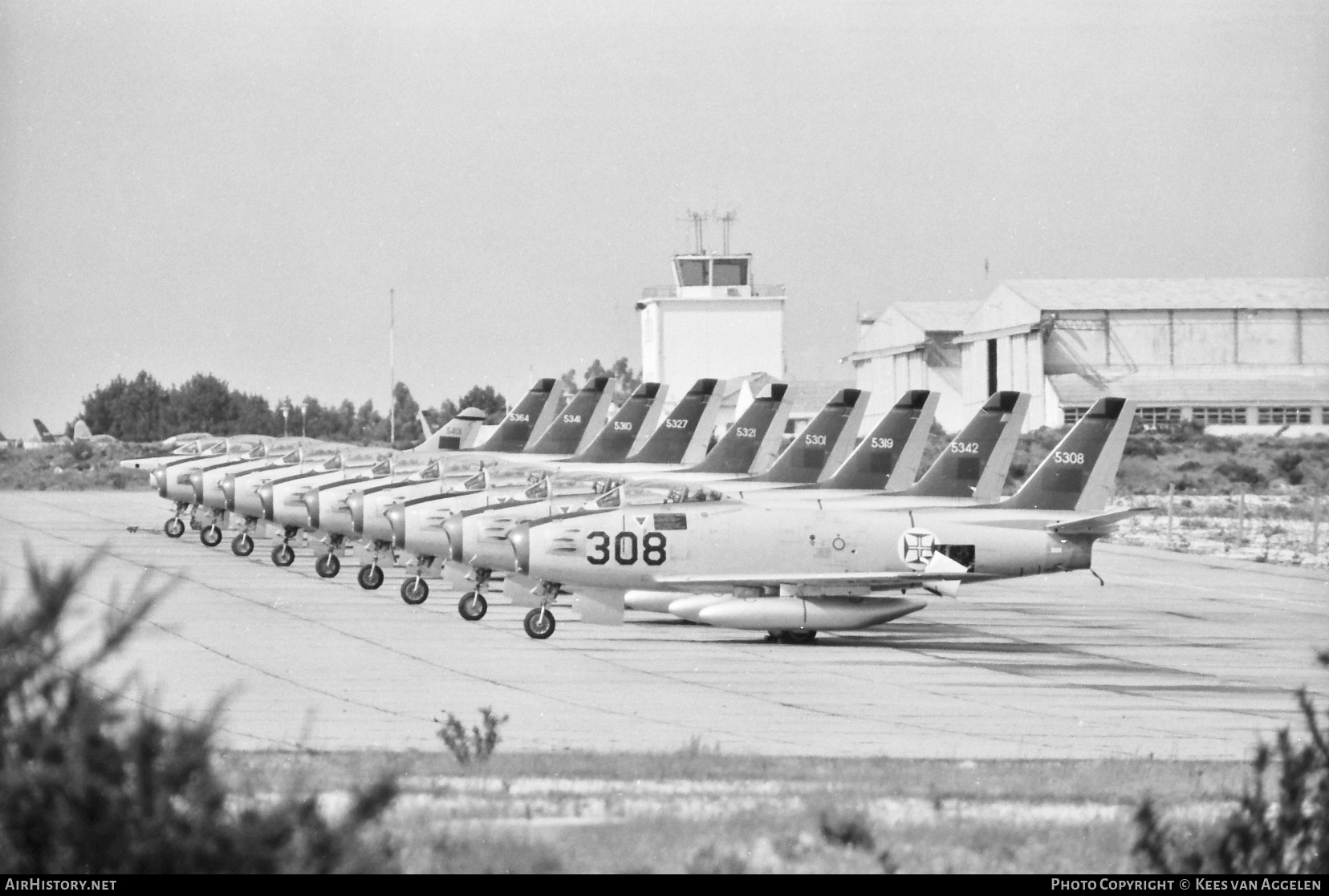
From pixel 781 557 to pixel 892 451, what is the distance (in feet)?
26.4

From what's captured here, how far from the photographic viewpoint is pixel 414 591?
24875 mm

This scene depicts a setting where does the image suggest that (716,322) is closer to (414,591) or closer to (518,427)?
(518,427)

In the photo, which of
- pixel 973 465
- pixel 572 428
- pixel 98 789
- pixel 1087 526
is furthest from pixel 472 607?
pixel 572 428

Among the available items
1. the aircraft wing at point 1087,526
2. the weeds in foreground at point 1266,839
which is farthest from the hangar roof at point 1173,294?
the weeds in foreground at point 1266,839

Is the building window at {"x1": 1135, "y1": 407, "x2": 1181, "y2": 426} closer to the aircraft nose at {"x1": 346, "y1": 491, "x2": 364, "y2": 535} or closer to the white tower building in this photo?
the white tower building

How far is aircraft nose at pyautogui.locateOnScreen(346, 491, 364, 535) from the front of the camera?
2673 centimetres

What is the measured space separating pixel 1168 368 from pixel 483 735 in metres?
74.0

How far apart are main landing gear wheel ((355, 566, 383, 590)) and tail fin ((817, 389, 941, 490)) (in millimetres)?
7564

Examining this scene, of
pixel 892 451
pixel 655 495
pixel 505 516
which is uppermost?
pixel 892 451

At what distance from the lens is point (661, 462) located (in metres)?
38.2

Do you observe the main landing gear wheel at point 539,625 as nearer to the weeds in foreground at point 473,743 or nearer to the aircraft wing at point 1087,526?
the aircraft wing at point 1087,526

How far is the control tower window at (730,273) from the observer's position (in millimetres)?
85931

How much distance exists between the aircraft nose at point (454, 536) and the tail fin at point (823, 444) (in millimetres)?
10240

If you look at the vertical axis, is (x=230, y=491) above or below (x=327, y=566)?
above
